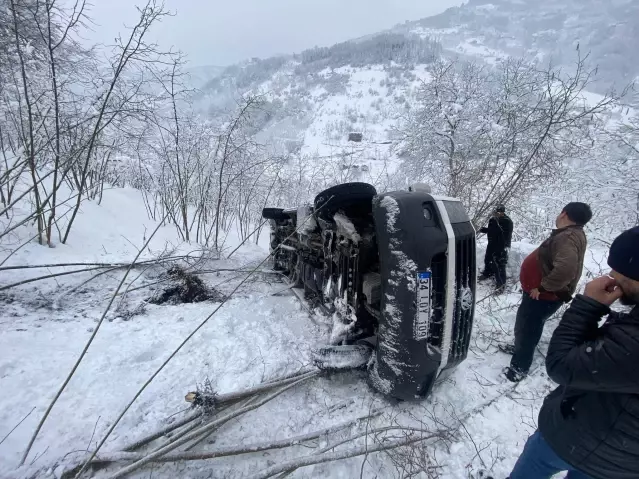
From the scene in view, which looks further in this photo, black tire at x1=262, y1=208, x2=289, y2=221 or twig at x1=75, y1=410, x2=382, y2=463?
black tire at x1=262, y1=208, x2=289, y2=221

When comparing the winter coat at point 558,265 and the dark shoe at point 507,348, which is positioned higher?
the winter coat at point 558,265

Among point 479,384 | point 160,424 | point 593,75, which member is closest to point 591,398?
point 479,384

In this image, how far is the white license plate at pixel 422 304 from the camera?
2.05 meters

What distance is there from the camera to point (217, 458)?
1.83 m

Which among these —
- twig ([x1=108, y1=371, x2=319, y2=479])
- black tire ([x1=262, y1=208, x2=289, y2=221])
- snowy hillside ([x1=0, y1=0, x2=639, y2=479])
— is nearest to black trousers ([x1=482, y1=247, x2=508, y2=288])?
snowy hillside ([x1=0, y1=0, x2=639, y2=479])

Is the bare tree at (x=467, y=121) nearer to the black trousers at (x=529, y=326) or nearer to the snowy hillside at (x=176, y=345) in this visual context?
the snowy hillside at (x=176, y=345)

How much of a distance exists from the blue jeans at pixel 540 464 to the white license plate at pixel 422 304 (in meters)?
0.76

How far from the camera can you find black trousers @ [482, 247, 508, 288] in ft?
17.8

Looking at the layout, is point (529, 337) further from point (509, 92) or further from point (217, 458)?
point (509, 92)

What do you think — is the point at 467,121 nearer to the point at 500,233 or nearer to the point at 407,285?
the point at 500,233

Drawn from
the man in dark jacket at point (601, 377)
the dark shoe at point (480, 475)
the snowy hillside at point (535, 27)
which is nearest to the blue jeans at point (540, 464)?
the man in dark jacket at point (601, 377)

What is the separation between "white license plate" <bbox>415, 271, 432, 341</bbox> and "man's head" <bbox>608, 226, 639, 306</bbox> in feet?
3.14

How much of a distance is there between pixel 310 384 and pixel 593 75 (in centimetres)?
801

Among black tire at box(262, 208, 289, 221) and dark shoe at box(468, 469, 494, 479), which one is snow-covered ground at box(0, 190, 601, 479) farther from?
black tire at box(262, 208, 289, 221)
